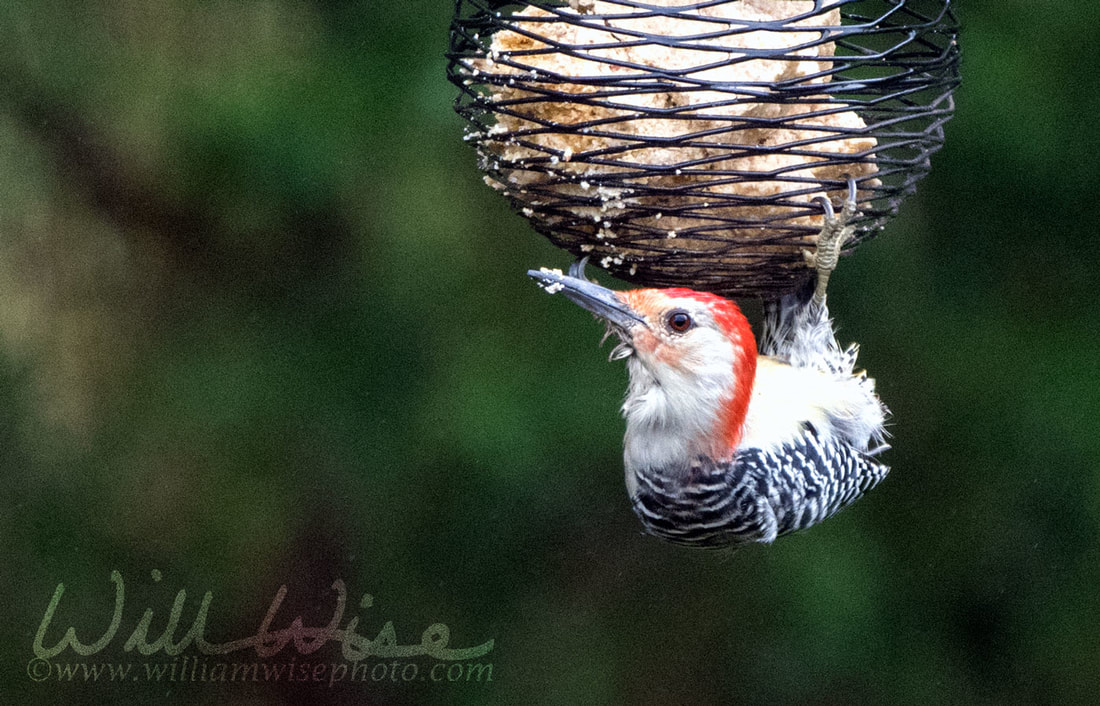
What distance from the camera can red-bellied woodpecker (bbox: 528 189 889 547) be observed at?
2301mm

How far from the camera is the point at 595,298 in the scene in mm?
2248

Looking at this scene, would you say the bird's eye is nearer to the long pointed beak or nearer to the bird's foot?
the long pointed beak

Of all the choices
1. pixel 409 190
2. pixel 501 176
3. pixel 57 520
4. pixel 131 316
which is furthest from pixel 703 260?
pixel 57 520

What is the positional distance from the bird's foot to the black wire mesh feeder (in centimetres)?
2

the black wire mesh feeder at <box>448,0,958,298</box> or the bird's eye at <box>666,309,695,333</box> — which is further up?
the black wire mesh feeder at <box>448,0,958,298</box>

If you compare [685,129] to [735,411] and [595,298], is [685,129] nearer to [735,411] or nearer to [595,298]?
[595,298]

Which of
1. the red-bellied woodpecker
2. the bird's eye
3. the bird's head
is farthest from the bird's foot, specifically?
the bird's eye

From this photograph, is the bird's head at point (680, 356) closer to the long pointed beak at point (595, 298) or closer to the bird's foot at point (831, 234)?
the long pointed beak at point (595, 298)

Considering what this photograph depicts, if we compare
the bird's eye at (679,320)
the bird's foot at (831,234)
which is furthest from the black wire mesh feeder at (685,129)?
the bird's eye at (679,320)

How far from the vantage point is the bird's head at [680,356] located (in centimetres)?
228

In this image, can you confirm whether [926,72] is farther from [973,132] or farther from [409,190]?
[409,190]

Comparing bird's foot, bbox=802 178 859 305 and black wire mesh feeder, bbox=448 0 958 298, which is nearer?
black wire mesh feeder, bbox=448 0 958 298

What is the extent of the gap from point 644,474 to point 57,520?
2.42m

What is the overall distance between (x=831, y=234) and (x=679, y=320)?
344 mm
